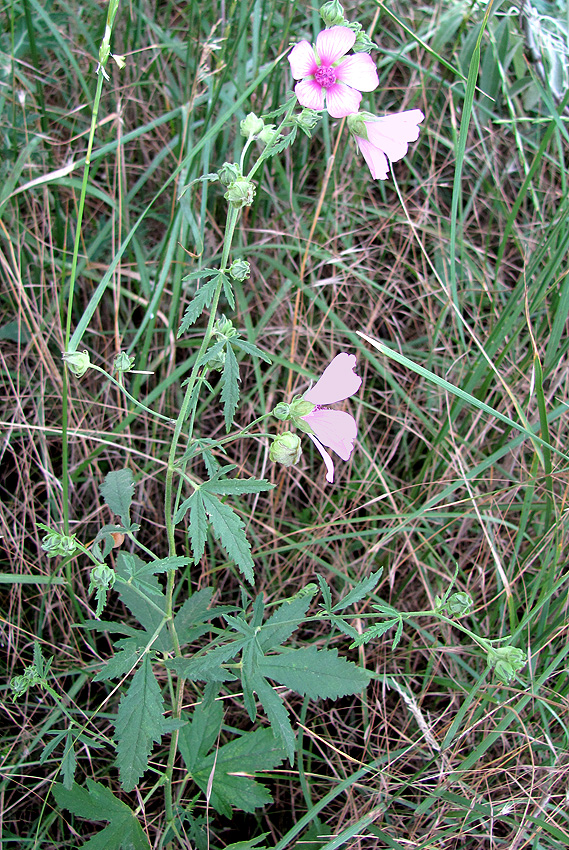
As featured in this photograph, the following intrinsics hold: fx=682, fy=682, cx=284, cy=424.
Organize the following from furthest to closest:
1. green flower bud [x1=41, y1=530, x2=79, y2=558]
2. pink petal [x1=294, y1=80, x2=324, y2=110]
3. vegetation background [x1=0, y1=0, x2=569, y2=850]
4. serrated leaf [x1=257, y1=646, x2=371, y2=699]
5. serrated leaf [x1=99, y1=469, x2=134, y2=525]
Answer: vegetation background [x1=0, y1=0, x2=569, y2=850], serrated leaf [x1=99, y1=469, x2=134, y2=525], serrated leaf [x1=257, y1=646, x2=371, y2=699], green flower bud [x1=41, y1=530, x2=79, y2=558], pink petal [x1=294, y1=80, x2=324, y2=110]

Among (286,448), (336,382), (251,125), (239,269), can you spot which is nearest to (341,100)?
(251,125)

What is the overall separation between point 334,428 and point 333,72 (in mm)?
638

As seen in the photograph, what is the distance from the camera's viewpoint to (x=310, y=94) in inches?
45.4

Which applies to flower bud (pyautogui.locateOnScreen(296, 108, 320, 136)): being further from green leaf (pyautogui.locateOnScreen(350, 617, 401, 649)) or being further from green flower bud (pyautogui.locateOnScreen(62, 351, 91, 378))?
green leaf (pyautogui.locateOnScreen(350, 617, 401, 649))

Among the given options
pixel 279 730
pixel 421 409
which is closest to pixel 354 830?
pixel 279 730

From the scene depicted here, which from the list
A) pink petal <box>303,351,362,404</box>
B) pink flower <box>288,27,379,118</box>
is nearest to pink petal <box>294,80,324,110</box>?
pink flower <box>288,27,379,118</box>

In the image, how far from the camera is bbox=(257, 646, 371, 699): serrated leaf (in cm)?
135

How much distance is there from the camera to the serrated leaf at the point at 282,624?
1.39 m

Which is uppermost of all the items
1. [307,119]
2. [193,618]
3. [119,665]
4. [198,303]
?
[307,119]

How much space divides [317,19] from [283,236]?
0.65 metres

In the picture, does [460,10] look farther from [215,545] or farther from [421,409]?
[215,545]

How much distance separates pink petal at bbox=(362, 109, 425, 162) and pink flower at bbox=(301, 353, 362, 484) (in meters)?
0.39

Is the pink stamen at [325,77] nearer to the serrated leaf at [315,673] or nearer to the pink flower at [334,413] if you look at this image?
the pink flower at [334,413]

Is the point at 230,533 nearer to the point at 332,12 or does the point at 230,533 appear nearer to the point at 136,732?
the point at 136,732
